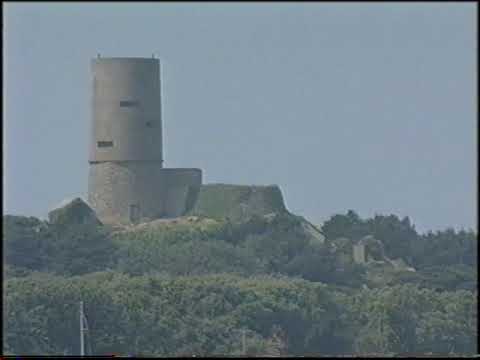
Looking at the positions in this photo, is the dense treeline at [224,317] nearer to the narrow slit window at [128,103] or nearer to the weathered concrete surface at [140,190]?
the weathered concrete surface at [140,190]

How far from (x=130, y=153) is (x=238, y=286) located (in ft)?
58.4

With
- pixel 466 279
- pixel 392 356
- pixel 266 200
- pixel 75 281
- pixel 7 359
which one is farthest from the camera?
pixel 266 200

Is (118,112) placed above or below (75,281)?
above

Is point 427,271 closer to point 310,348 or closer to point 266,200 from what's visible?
point 266,200

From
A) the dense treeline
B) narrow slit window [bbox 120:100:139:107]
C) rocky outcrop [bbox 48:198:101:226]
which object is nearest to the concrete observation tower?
narrow slit window [bbox 120:100:139:107]

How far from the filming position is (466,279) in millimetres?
82625

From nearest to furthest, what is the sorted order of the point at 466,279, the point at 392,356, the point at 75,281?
the point at 392,356 → the point at 75,281 → the point at 466,279

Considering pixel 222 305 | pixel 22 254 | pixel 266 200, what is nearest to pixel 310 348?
pixel 222 305

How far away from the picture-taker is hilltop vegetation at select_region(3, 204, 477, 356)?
6594 centimetres

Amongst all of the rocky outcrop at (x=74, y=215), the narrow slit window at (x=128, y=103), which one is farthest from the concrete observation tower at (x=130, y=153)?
the rocky outcrop at (x=74, y=215)

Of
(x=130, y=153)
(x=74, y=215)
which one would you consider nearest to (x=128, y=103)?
(x=130, y=153)

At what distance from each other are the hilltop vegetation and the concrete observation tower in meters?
1.89

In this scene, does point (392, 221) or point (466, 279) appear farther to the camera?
point (392, 221)

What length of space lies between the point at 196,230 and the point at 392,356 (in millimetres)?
17605
